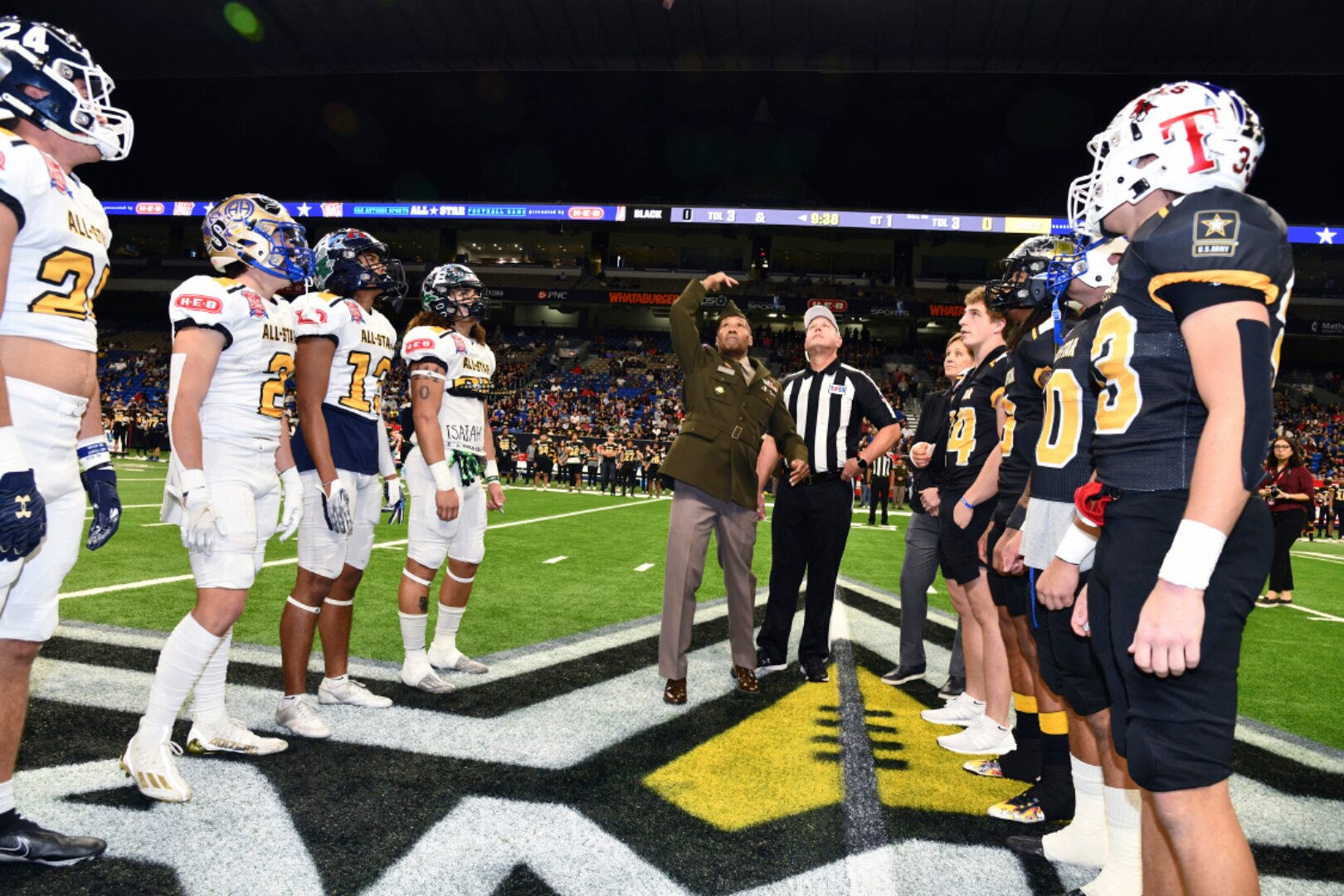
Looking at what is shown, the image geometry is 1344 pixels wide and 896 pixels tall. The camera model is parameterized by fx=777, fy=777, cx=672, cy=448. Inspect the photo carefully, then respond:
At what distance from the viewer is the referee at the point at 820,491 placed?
16.5 ft

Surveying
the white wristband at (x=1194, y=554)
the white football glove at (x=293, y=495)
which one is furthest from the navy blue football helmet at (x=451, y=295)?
the white wristband at (x=1194, y=554)

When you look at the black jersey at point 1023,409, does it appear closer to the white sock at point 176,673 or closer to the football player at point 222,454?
the football player at point 222,454

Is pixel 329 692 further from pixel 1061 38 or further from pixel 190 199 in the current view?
pixel 190 199

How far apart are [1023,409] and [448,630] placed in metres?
3.33

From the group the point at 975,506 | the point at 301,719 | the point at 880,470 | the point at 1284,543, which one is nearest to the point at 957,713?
the point at 975,506

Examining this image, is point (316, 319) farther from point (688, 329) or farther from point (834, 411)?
point (834, 411)

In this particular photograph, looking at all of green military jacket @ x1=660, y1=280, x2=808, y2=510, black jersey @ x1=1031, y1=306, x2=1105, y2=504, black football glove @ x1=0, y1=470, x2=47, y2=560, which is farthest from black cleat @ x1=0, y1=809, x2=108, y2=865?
black jersey @ x1=1031, y1=306, x2=1105, y2=504

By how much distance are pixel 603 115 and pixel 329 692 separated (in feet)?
120

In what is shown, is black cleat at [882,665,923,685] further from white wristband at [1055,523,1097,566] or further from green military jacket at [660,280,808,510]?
white wristband at [1055,523,1097,566]

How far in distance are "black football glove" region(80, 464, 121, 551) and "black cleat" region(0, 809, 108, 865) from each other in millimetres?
837

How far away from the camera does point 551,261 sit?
41.5 meters

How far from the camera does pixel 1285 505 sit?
9242mm

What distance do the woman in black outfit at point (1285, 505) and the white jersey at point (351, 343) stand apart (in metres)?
9.56

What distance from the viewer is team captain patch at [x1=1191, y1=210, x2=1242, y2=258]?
5.30ft
